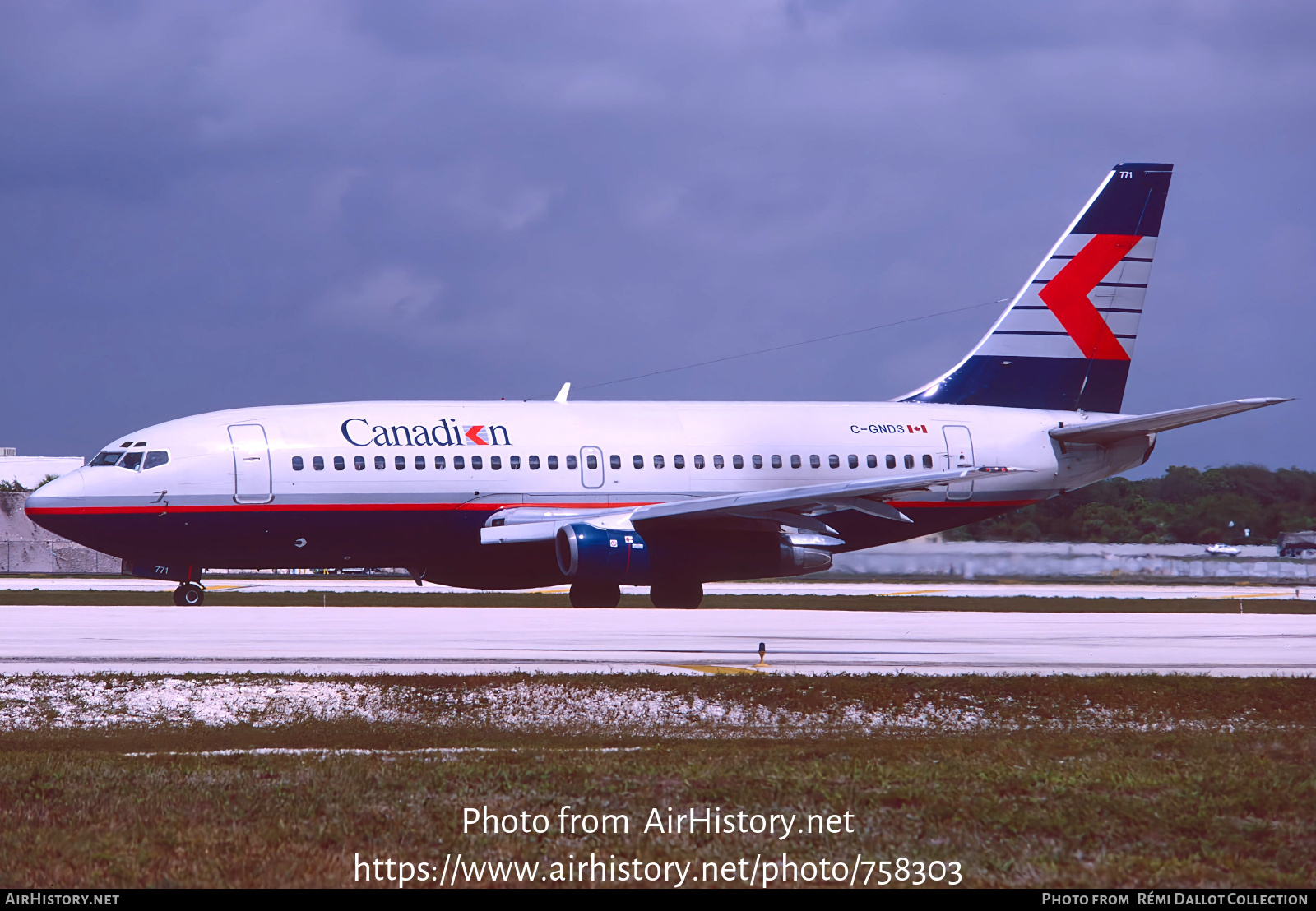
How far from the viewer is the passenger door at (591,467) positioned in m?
33.0

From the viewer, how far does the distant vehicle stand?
4876 centimetres

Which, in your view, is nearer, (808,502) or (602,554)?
(808,502)

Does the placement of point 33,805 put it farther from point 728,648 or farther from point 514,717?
point 728,648

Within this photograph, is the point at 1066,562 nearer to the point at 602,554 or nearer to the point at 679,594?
the point at 679,594

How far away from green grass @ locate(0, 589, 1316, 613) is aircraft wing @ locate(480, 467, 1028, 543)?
4.57 meters

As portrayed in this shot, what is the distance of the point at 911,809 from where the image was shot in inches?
392

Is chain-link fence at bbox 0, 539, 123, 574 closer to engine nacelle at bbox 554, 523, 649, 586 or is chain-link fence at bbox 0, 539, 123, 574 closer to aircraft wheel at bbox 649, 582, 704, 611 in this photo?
aircraft wheel at bbox 649, 582, 704, 611

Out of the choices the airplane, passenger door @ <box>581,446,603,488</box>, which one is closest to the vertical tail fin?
the airplane

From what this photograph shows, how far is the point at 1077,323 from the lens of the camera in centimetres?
3809

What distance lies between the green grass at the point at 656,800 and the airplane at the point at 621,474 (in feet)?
52.9

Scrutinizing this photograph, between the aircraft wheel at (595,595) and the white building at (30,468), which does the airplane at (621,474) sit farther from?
the white building at (30,468)

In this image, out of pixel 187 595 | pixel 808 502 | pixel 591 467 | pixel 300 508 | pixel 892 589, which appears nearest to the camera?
pixel 808 502

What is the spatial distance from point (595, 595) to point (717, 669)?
15.2 m

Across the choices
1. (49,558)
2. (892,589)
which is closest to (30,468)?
(49,558)
